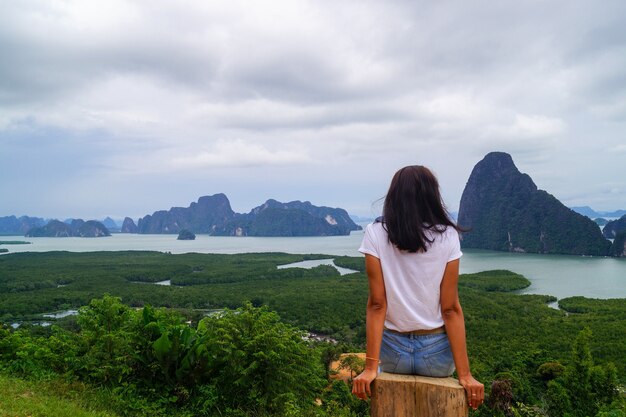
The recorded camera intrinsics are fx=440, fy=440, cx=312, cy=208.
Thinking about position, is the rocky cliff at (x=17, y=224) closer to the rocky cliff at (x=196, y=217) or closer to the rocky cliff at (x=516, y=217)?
the rocky cliff at (x=196, y=217)

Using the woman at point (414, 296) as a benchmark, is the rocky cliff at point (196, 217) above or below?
above

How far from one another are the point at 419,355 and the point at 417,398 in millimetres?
137

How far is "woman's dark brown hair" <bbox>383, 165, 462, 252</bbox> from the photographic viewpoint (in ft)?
4.75

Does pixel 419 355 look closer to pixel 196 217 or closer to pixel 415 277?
pixel 415 277

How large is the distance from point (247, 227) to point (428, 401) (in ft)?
442

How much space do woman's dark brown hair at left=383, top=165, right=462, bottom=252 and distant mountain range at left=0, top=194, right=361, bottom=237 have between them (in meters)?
129

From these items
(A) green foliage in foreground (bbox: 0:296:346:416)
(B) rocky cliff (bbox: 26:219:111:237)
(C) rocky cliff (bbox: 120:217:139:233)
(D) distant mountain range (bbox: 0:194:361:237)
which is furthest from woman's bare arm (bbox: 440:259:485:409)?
(C) rocky cliff (bbox: 120:217:139:233)

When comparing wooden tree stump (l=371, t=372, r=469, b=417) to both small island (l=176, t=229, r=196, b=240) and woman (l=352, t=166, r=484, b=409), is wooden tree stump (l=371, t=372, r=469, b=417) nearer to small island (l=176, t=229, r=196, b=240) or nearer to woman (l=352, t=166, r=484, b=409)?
woman (l=352, t=166, r=484, b=409)

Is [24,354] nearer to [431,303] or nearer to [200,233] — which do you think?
[431,303]

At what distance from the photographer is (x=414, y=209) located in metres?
1.50

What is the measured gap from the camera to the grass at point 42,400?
2998mm

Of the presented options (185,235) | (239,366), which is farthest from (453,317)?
(185,235)

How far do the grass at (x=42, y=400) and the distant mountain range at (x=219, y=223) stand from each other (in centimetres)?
12646

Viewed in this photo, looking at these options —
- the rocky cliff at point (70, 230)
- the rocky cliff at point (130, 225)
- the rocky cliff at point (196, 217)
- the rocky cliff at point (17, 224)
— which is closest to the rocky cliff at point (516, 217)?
the rocky cliff at point (196, 217)
